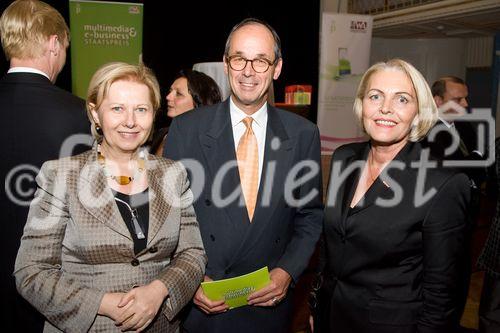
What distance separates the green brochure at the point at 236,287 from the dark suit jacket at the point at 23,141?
0.91 m

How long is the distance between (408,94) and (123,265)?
123 centimetres

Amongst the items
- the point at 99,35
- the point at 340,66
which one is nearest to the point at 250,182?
the point at 340,66

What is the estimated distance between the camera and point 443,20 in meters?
7.12

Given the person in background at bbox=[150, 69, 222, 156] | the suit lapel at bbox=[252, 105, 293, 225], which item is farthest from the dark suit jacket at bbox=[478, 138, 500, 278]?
the person in background at bbox=[150, 69, 222, 156]

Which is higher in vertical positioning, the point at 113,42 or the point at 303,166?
the point at 113,42

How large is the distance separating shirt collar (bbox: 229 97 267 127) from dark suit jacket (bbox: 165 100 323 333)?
0.08 ft

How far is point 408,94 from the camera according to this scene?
163 centimetres

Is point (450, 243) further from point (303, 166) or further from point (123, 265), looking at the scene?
point (123, 265)

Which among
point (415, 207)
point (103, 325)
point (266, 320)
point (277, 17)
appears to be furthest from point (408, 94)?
point (277, 17)

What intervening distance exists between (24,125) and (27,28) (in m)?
0.45

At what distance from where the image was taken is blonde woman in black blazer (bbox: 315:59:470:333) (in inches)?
59.2

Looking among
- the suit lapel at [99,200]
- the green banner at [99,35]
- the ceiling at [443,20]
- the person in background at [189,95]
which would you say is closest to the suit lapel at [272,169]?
the suit lapel at [99,200]

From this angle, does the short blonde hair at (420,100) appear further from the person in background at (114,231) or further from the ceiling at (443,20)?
the ceiling at (443,20)

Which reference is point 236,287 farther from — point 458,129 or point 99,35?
point 99,35
